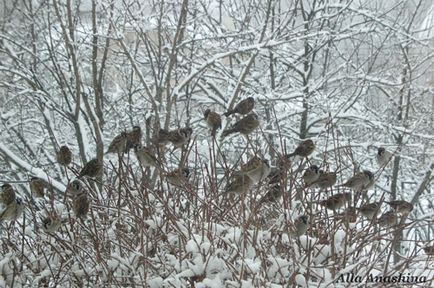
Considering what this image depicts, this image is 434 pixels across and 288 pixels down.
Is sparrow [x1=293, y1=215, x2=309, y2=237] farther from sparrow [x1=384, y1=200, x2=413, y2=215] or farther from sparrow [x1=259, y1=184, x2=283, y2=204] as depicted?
sparrow [x1=384, y1=200, x2=413, y2=215]

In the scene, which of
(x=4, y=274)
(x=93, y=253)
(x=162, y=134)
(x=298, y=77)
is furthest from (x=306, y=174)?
(x=298, y=77)

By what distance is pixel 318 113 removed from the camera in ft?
30.9

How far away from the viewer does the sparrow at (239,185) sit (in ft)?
8.05

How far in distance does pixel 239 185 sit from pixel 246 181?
0.10 metres

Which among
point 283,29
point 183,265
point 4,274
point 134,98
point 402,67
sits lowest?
point 4,274

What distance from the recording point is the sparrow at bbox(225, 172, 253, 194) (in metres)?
2.46

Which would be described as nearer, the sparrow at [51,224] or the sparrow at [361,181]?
the sparrow at [51,224]

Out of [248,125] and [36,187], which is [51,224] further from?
[248,125]

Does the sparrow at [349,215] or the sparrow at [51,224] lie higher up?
the sparrow at [349,215]

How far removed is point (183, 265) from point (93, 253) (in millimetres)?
556

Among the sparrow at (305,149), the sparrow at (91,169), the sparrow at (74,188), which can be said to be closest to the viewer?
the sparrow at (74,188)

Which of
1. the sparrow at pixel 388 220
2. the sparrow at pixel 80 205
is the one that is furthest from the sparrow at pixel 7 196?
the sparrow at pixel 388 220

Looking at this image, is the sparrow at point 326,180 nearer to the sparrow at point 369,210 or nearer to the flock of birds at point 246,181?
the flock of birds at point 246,181

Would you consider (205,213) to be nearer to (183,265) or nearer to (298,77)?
(183,265)
